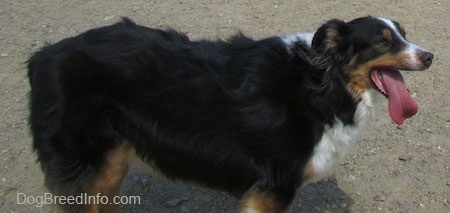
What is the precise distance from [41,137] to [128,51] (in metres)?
0.71

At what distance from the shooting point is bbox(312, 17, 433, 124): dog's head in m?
2.88

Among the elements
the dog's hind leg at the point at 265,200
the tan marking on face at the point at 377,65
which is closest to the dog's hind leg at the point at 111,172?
the dog's hind leg at the point at 265,200

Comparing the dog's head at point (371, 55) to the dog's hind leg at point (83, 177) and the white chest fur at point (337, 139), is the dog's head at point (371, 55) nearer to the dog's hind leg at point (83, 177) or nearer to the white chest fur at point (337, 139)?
the white chest fur at point (337, 139)

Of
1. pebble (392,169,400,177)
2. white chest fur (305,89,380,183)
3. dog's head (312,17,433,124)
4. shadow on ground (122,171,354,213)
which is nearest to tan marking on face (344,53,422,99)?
dog's head (312,17,433,124)

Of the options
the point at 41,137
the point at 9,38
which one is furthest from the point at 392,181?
the point at 9,38

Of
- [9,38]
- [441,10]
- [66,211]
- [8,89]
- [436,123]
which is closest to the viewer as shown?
[66,211]

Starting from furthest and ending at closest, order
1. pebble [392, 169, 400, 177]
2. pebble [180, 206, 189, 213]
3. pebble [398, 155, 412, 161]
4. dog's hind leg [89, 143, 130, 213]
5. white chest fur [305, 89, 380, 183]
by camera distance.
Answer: pebble [398, 155, 412, 161] < pebble [392, 169, 400, 177] < pebble [180, 206, 189, 213] < dog's hind leg [89, 143, 130, 213] < white chest fur [305, 89, 380, 183]

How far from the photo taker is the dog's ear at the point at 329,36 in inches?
115

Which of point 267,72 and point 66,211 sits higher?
point 267,72

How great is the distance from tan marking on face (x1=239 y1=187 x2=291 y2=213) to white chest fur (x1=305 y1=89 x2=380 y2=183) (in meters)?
0.24

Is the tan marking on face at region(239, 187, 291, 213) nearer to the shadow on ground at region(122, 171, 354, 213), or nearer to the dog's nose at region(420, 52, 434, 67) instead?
the shadow on ground at region(122, 171, 354, 213)

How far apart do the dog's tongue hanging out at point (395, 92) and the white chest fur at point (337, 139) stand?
0.08 meters

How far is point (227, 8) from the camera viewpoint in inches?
276

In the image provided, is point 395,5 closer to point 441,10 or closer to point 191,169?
point 441,10
